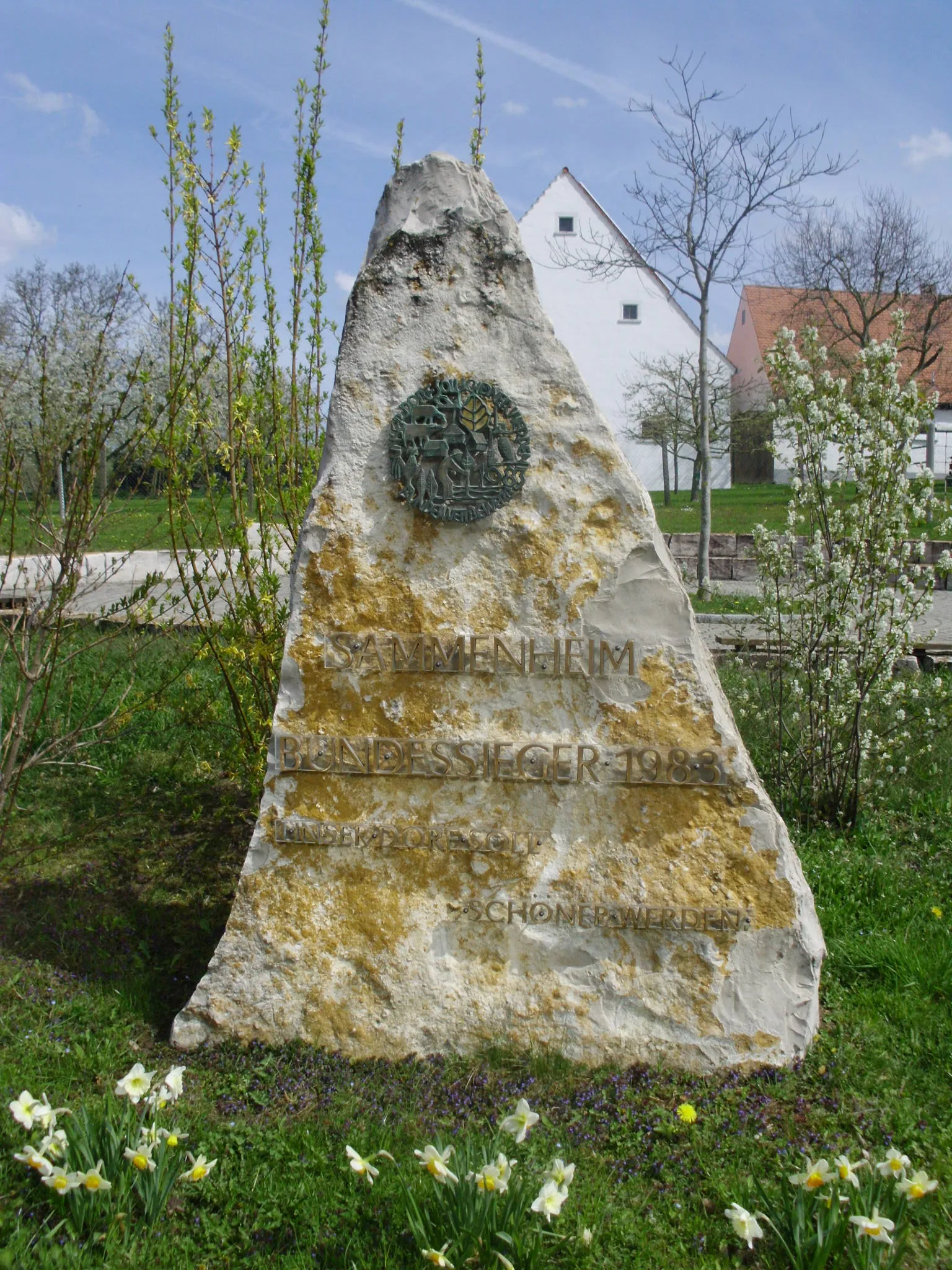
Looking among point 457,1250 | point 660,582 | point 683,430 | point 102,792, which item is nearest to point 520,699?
point 660,582

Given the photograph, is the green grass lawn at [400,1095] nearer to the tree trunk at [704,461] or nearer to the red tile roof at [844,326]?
the tree trunk at [704,461]

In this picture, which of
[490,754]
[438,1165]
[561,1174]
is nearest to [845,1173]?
[561,1174]

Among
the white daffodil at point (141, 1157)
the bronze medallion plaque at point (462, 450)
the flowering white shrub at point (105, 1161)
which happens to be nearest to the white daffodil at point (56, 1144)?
the flowering white shrub at point (105, 1161)

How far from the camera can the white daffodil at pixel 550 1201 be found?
205 cm

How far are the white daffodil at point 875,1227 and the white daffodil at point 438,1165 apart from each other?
82cm

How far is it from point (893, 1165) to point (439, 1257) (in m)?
0.99

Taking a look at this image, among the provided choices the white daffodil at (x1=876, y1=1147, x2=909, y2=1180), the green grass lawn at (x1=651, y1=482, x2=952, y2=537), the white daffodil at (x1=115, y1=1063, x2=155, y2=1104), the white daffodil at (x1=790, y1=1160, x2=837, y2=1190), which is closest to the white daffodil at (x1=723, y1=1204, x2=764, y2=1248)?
the white daffodil at (x1=790, y1=1160, x2=837, y2=1190)

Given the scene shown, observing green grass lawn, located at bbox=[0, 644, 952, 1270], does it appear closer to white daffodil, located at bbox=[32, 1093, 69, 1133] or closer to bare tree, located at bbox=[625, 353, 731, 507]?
white daffodil, located at bbox=[32, 1093, 69, 1133]

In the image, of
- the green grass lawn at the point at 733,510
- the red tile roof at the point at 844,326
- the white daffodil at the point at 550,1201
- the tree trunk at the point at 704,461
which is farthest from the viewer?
the red tile roof at the point at 844,326

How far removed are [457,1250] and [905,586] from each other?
315 cm

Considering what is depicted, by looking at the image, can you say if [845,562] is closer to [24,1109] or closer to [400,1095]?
[400,1095]

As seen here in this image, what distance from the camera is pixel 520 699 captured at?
113 inches

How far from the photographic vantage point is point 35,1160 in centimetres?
211

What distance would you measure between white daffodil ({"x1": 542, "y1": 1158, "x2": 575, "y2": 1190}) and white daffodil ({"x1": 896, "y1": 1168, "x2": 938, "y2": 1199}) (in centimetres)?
69
